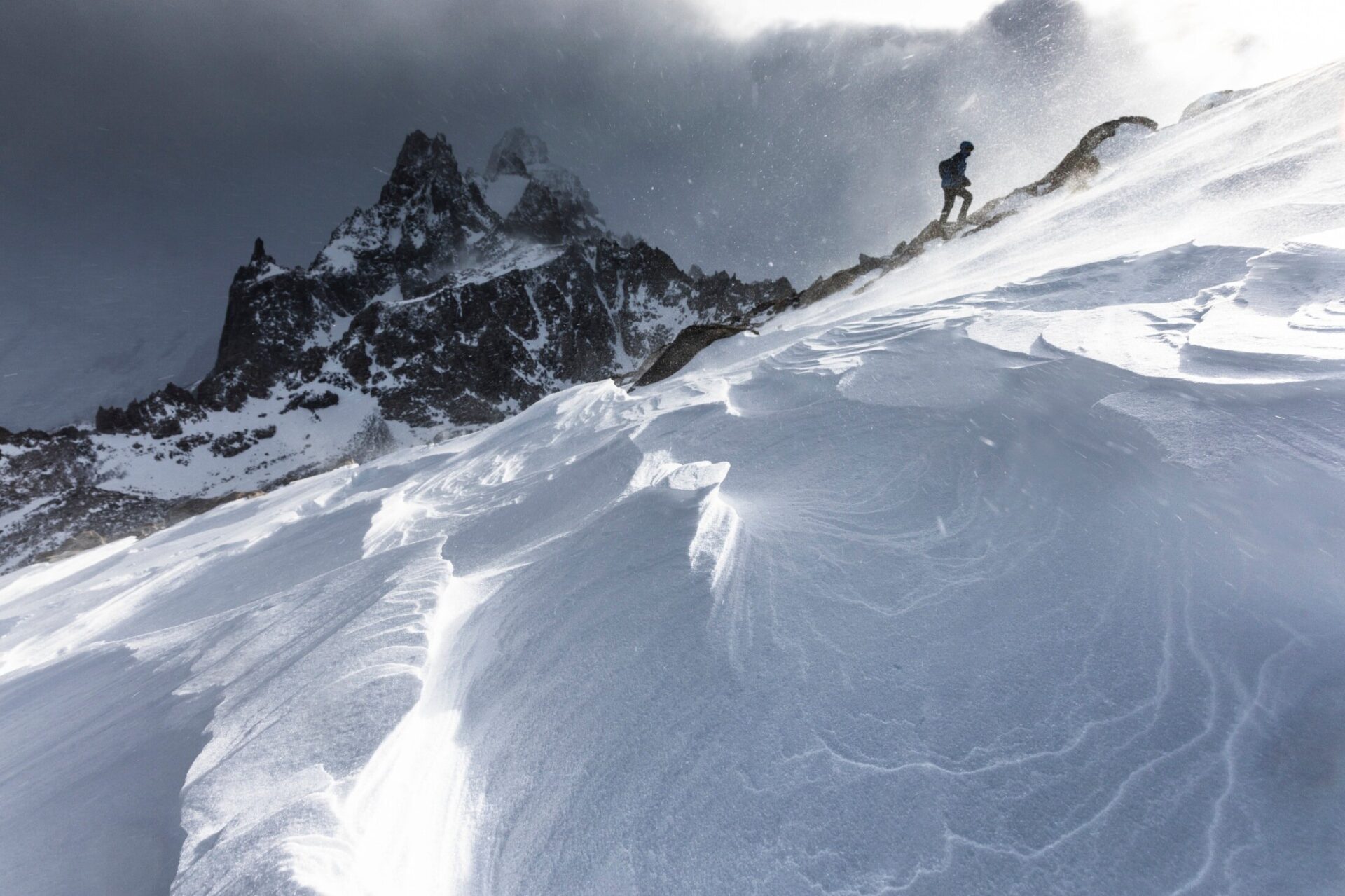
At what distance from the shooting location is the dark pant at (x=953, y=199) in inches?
574

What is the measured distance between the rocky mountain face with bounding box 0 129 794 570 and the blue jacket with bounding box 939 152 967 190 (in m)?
79.8

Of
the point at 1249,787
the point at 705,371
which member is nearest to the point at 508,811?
the point at 1249,787

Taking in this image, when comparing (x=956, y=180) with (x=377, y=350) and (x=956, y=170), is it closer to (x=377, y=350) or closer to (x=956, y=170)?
(x=956, y=170)

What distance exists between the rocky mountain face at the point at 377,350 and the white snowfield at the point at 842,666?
91.5 meters

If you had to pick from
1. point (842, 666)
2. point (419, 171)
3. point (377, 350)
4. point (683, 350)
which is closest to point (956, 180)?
point (683, 350)

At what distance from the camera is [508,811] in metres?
1.82

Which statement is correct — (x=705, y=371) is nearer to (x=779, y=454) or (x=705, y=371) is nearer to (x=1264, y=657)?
(x=779, y=454)

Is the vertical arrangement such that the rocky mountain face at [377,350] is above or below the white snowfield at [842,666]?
above

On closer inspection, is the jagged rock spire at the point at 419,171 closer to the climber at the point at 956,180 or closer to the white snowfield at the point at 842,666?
the climber at the point at 956,180

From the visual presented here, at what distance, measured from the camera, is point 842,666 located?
2033 millimetres

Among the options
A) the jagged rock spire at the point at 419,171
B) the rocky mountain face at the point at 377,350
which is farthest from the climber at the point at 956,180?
the jagged rock spire at the point at 419,171

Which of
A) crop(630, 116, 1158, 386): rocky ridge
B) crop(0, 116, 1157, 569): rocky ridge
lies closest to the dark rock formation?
crop(630, 116, 1158, 386): rocky ridge

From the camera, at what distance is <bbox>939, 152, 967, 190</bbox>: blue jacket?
1452 cm

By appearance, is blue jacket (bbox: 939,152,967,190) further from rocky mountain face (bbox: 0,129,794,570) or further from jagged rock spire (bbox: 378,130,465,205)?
jagged rock spire (bbox: 378,130,465,205)
